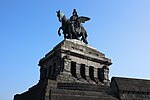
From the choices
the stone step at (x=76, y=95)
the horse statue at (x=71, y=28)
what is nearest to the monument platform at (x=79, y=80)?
the stone step at (x=76, y=95)

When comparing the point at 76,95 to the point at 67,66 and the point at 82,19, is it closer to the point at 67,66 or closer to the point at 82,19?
the point at 67,66

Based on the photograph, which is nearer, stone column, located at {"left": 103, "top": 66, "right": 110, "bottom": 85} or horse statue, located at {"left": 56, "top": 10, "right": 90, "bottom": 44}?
stone column, located at {"left": 103, "top": 66, "right": 110, "bottom": 85}

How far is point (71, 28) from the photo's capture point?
90.1ft

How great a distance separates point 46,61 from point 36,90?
9.97 m

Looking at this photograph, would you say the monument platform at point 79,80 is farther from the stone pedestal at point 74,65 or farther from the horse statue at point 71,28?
the horse statue at point 71,28

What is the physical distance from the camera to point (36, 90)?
16.9 metres

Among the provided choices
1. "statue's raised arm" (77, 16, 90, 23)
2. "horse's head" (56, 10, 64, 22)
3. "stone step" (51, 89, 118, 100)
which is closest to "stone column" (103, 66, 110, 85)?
"statue's raised arm" (77, 16, 90, 23)

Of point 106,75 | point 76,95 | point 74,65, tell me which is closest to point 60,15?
point 74,65

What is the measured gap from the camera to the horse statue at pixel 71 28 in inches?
1083

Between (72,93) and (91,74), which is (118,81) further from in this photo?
(91,74)

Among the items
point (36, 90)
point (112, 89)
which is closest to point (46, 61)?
point (36, 90)

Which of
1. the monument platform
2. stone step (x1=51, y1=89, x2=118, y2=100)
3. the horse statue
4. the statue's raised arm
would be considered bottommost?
stone step (x1=51, y1=89, x2=118, y2=100)

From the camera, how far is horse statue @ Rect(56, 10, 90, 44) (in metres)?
27.5

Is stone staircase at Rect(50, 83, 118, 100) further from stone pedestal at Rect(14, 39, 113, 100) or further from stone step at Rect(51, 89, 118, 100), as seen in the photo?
stone pedestal at Rect(14, 39, 113, 100)
